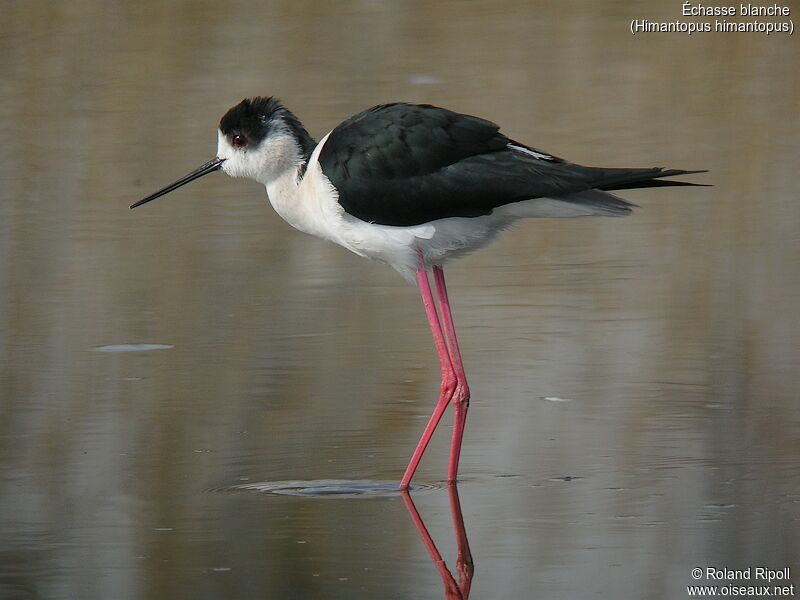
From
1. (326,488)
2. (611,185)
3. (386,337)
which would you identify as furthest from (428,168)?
(386,337)

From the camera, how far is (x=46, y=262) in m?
8.89

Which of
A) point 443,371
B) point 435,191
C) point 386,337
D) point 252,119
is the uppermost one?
point 252,119

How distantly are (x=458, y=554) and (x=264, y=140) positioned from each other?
2.11 meters

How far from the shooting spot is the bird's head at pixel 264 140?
21.2 ft

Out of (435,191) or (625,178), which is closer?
(625,178)

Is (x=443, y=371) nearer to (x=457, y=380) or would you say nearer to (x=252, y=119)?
(x=457, y=380)

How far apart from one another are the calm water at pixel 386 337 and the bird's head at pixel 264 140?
3.07 ft

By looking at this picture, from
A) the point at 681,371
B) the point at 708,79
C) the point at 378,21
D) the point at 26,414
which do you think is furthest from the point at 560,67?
the point at 26,414

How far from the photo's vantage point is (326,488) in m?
5.66

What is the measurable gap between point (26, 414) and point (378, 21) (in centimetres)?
775

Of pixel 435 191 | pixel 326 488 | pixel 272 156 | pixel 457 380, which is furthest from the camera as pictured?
pixel 272 156

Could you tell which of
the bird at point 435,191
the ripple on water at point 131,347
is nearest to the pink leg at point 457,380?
the bird at point 435,191

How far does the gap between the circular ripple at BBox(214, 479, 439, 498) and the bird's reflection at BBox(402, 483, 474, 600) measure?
8cm

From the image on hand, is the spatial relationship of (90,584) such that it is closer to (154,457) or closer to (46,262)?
(154,457)
